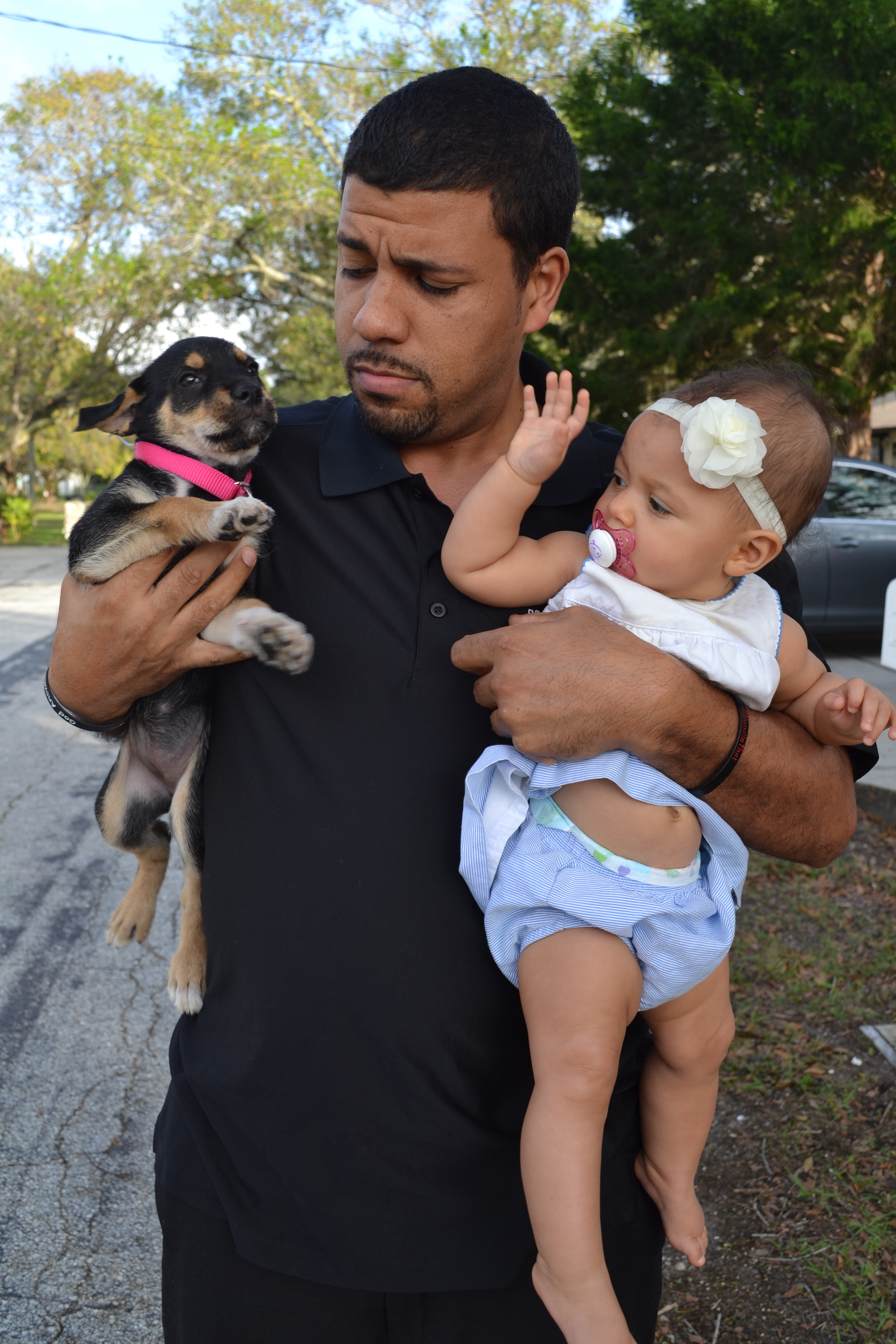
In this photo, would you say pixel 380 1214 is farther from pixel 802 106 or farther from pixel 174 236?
pixel 174 236

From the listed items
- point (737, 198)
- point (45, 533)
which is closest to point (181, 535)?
point (737, 198)

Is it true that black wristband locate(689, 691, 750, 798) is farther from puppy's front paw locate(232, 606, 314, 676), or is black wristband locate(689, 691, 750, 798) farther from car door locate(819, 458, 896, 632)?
car door locate(819, 458, 896, 632)

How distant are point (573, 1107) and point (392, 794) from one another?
572 mm

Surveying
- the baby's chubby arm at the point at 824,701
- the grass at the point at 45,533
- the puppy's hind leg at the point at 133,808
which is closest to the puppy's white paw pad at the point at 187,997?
the puppy's hind leg at the point at 133,808

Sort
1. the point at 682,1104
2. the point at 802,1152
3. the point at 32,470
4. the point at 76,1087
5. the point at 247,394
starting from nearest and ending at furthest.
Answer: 1. the point at 682,1104
2. the point at 247,394
3. the point at 802,1152
4. the point at 76,1087
5. the point at 32,470

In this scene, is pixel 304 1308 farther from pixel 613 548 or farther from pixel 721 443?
pixel 721 443

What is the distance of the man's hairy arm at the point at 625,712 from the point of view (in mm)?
1731

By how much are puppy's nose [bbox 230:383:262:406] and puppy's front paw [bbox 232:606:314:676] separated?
2.51 feet

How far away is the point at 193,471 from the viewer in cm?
235

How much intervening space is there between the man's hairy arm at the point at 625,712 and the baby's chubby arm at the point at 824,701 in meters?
0.10

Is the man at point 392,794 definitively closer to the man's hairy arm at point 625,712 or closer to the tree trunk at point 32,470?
the man's hairy arm at point 625,712

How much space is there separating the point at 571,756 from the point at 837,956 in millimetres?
3945

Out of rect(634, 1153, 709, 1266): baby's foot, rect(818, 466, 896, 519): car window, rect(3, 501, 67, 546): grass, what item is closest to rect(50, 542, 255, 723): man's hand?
rect(634, 1153, 709, 1266): baby's foot

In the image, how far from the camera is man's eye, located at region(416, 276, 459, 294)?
1.95m
